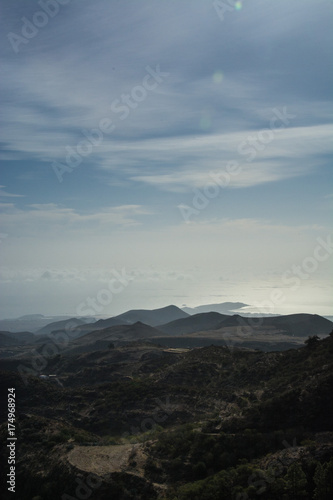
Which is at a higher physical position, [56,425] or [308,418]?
[308,418]

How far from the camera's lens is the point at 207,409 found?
4700cm

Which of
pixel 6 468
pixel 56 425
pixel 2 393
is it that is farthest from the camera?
pixel 2 393

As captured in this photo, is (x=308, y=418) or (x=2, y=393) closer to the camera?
(x=308, y=418)

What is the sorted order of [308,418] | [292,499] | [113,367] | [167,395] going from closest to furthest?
[292,499] < [308,418] < [167,395] < [113,367]

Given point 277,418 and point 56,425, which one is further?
point 56,425

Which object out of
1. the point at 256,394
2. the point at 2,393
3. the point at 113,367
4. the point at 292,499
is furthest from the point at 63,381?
the point at 292,499

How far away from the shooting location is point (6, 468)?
34312mm

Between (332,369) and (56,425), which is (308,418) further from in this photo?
(56,425)

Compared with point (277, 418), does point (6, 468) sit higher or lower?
lower

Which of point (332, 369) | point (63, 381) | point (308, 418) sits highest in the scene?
point (332, 369)

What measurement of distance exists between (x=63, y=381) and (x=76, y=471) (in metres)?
63.0

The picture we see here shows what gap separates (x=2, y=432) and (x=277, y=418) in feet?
95.8

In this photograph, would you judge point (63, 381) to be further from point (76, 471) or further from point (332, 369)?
point (332, 369)

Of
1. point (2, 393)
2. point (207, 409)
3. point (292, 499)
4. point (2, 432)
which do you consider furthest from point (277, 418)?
point (2, 393)
